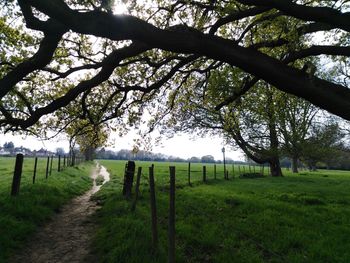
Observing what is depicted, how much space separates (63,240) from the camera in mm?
8812

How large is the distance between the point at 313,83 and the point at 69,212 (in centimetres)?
1013

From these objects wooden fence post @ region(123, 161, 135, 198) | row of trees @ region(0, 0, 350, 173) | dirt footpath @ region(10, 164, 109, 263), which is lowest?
dirt footpath @ region(10, 164, 109, 263)

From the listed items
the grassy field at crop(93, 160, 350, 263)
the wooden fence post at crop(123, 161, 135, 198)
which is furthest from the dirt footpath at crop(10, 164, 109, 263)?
the wooden fence post at crop(123, 161, 135, 198)

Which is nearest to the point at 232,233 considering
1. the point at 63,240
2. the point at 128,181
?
the point at 63,240

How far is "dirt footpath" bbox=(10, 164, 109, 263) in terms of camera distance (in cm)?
748

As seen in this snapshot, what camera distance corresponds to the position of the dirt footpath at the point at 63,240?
7.48m

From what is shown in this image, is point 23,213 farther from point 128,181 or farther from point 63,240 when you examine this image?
point 128,181

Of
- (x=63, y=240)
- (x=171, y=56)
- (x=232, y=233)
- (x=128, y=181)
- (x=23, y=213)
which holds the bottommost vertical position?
(x=63, y=240)

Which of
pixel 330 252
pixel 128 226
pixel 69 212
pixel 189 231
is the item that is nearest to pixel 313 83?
pixel 330 252

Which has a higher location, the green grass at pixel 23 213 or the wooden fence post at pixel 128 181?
the wooden fence post at pixel 128 181

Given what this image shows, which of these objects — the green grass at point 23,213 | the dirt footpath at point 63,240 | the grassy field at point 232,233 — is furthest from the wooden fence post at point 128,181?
the green grass at point 23,213

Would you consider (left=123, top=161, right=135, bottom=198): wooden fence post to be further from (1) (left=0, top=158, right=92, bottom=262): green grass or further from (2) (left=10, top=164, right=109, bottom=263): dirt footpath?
(1) (left=0, top=158, right=92, bottom=262): green grass

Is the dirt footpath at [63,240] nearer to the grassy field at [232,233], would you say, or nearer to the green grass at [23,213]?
the green grass at [23,213]

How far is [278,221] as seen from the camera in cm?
1066
